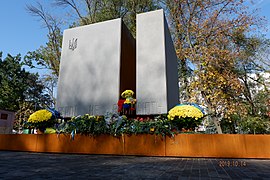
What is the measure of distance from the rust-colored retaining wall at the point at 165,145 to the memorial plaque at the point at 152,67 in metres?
1.56

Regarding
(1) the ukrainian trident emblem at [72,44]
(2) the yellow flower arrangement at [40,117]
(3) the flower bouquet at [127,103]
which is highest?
(1) the ukrainian trident emblem at [72,44]

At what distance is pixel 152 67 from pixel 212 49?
7.04 meters

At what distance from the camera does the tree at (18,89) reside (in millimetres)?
25503

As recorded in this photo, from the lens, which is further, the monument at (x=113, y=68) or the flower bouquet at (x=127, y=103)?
the monument at (x=113, y=68)

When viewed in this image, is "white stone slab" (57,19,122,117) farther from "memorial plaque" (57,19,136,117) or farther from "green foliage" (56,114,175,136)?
"green foliage" (56,114,175,136)

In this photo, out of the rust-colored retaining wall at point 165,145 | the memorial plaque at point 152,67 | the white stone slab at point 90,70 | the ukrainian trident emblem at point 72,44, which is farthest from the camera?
the ukrainian trident emblem at point 72,44

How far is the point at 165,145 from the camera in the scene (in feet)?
17.0

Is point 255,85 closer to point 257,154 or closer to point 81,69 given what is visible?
point 257,154

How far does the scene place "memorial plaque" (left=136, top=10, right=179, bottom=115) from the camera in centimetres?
675

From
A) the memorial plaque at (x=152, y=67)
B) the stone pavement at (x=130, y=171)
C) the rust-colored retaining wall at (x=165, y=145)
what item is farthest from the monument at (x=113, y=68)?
the stone pavement at (x=130, y=171)

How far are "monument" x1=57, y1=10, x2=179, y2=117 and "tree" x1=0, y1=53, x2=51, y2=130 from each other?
20.9m

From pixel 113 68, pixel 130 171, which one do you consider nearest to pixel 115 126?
pixel 130 171

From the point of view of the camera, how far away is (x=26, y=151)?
21.0 feet

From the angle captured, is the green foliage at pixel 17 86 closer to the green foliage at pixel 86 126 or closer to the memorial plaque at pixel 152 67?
the green foliage at pixel 86 126
